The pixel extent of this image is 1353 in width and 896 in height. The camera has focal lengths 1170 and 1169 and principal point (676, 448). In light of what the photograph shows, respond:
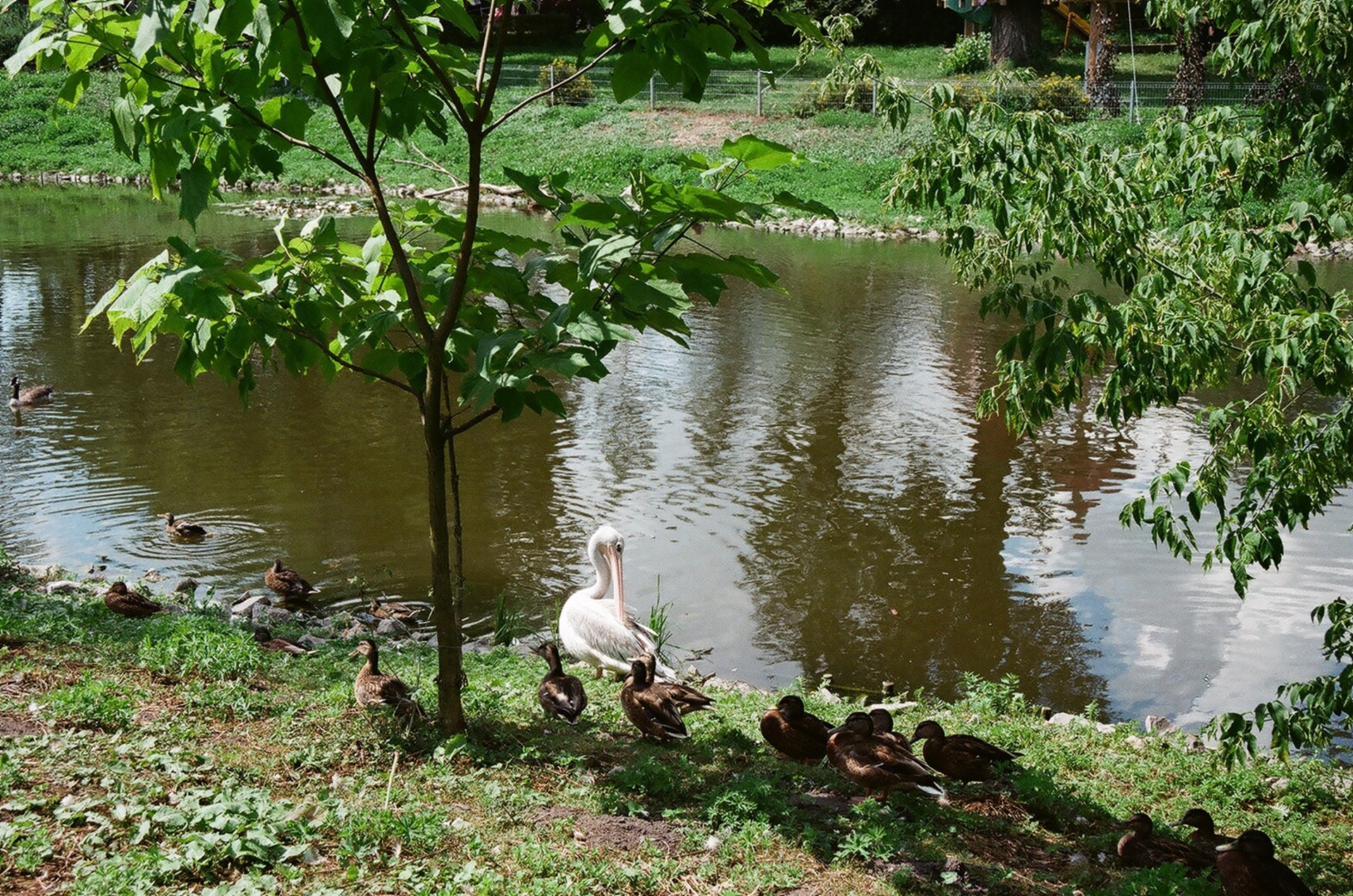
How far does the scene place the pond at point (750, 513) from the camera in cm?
957

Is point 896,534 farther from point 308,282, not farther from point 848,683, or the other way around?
point 308,282

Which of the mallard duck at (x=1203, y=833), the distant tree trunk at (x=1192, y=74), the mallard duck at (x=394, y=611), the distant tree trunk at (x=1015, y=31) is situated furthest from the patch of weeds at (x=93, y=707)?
the distant tree trunk at (x=1015, y=31)

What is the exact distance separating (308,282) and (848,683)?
→ 5.50m

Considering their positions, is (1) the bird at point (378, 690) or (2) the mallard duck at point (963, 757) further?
(2) the mallard duck at point (963, 757)

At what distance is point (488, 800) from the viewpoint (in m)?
4.89

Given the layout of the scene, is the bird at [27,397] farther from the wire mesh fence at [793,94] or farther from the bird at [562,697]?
the wire mesh fence at [793,94]

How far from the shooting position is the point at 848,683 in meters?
8.92

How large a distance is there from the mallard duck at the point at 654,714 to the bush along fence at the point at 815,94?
29377mm

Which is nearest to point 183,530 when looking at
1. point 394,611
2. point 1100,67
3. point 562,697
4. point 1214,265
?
point 394,611

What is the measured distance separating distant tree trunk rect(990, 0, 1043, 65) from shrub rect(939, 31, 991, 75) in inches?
29.1

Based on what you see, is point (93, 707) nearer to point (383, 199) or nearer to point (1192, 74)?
point (383, 199)

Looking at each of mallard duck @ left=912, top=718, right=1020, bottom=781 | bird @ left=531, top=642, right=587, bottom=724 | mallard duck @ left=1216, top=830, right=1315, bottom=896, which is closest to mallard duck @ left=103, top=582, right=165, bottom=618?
bird @ left=531, top=642, right=587, bottom=724

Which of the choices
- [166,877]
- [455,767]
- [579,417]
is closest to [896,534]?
[579,417]

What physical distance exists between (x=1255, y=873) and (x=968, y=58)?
44610mm
